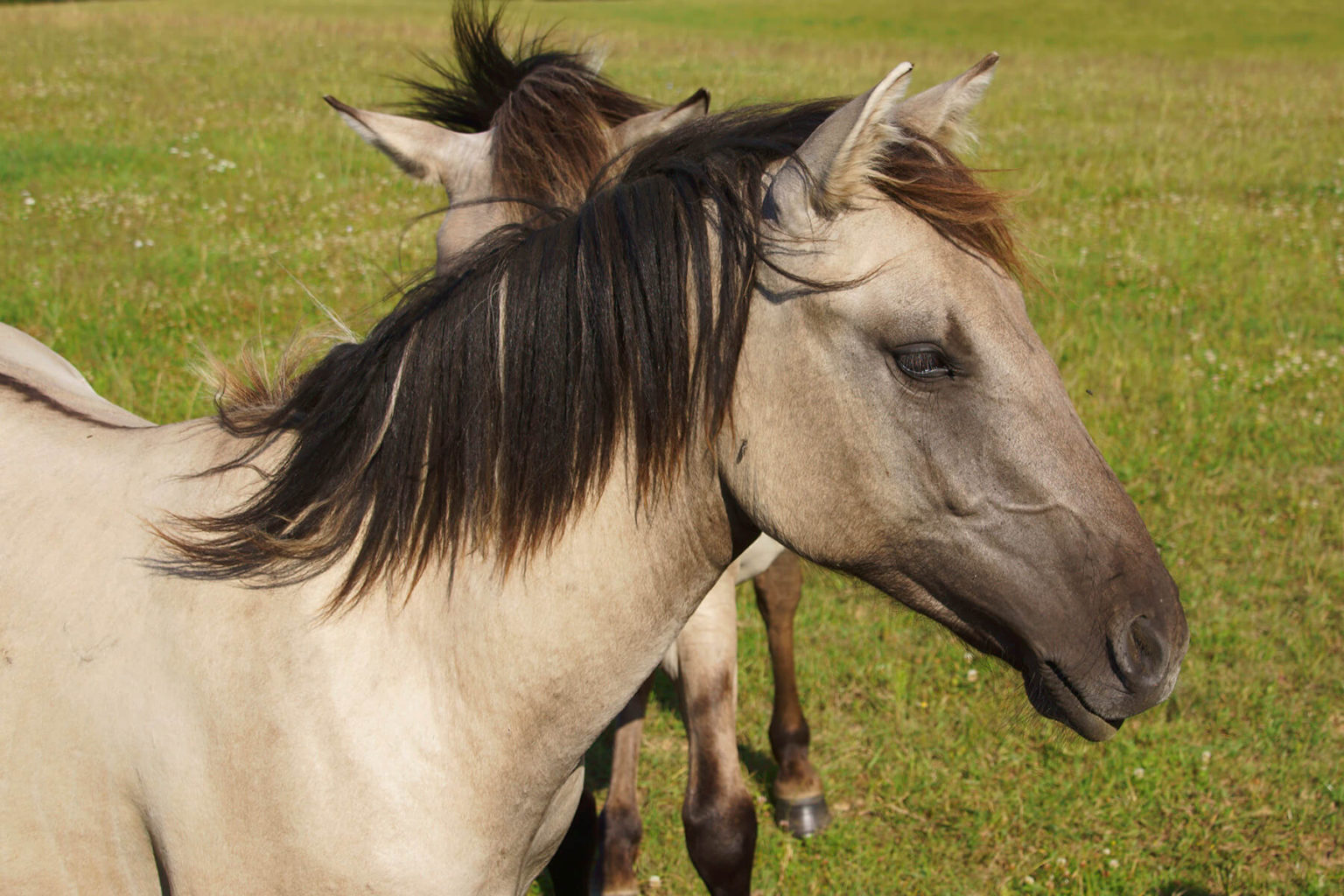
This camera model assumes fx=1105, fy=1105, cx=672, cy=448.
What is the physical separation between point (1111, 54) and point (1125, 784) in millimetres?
26882

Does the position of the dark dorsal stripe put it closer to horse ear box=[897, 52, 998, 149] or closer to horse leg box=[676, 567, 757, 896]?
horse leg box=[676, 567, 757, 896]

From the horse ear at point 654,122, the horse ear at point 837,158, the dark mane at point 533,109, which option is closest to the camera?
the horse ear at point 837,158

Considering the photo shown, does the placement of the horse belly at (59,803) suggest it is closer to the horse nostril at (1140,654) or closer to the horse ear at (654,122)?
the horse nostril at (1140,654)

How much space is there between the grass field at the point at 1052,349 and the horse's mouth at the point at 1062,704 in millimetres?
301

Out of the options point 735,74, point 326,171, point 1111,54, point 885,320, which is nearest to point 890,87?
point 885,320

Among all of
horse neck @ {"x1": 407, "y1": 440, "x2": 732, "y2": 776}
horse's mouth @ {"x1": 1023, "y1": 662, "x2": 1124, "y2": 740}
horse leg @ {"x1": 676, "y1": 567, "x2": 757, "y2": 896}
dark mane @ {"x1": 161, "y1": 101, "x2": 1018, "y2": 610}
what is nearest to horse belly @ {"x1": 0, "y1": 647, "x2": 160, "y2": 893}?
dark mane @ {"x1": 161, "y1": 101, "x2": 1018, "y2": 610}

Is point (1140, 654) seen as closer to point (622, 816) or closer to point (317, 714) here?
point (317, 714)

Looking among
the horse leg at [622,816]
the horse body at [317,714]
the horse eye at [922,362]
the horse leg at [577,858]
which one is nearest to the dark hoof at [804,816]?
the horse leg at [622,816]

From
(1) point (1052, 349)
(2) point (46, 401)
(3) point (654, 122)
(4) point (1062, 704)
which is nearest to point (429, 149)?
(3) point (654, 122)

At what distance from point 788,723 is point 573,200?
2196mm

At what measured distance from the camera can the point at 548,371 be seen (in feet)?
6.33

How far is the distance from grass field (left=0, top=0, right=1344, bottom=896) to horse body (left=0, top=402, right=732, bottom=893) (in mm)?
695

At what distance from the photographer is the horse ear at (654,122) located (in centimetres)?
389

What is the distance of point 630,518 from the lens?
1980mm
